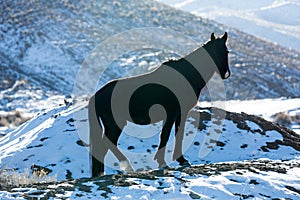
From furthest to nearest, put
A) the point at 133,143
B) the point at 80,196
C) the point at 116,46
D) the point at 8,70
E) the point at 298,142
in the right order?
the point at 116,46 → the point at 8,70 → the point at 298,142 → the point at 133,143 → the point at 80,196

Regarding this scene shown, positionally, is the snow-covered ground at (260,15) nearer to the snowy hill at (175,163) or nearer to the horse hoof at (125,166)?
the snowy hill at (175,163)

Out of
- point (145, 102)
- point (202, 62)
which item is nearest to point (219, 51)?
point (202, 62)

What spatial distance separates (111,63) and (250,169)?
29.7 metres

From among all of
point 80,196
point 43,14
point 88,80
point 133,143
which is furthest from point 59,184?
point 43,14

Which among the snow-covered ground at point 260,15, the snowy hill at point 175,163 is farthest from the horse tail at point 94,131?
the snow-covered ground at point 260,15

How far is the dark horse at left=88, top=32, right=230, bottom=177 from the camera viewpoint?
751cm

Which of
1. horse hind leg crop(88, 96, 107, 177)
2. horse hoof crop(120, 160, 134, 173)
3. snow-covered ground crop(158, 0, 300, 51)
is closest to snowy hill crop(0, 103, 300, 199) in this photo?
horse hoof crop(120, 160, 134, 173)

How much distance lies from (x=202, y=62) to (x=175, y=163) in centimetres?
278

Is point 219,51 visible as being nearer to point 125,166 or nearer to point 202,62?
point 202,62

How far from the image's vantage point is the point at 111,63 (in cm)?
3678

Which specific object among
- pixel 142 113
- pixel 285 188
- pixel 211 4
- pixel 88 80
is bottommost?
pixel 285 188

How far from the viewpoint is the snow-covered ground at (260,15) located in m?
87.5

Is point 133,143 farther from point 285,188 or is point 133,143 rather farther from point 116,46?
point 116,46

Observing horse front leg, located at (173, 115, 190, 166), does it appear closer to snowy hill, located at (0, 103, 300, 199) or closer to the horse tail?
snowy hill, located at (0, 103, 300, 199)
